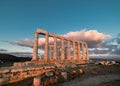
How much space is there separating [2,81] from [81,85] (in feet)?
18.8

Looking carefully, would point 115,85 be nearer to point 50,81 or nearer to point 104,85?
point 104,85

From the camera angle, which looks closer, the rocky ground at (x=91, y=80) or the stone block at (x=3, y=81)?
the stone block at (x=3, y=81)

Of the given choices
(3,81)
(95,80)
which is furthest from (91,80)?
(3,81)

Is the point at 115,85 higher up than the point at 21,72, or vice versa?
the point at 21,72

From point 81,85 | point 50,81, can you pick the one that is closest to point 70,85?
point 81,85

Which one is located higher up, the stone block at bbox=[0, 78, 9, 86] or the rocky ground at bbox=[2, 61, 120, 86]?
the stone block at bbox=[0, 78, 9, 86]

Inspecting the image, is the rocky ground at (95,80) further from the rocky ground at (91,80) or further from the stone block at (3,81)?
the stone block at (3,81)

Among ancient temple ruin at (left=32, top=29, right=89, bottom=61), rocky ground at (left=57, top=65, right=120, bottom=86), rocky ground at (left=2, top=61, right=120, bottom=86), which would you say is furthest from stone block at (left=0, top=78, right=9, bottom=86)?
ancient temple ruin at (left=32, top=29, right=89, bottom=61)

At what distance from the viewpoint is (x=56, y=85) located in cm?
1091

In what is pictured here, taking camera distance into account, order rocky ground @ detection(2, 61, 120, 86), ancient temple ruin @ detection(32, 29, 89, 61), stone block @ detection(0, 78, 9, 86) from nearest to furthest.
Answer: stone block @ detection(0, 78, 9, 86) < rocky ground @ detection(2, 61, 120, 86) < ancient temple ruin @ detection(32, 29, 89, 61)

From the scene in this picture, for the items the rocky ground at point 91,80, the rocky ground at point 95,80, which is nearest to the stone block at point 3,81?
the rocky ground at point 91,80

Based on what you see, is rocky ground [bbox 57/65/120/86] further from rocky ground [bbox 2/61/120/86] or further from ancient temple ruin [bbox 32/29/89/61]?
ancient temple ruin [bbox 32/29/89/61]

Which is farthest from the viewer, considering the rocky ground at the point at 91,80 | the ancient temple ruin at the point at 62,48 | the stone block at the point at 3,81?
the ancient temple ruin at the point at 62,48

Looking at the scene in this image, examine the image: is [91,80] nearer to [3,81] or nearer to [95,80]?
[95,80]
